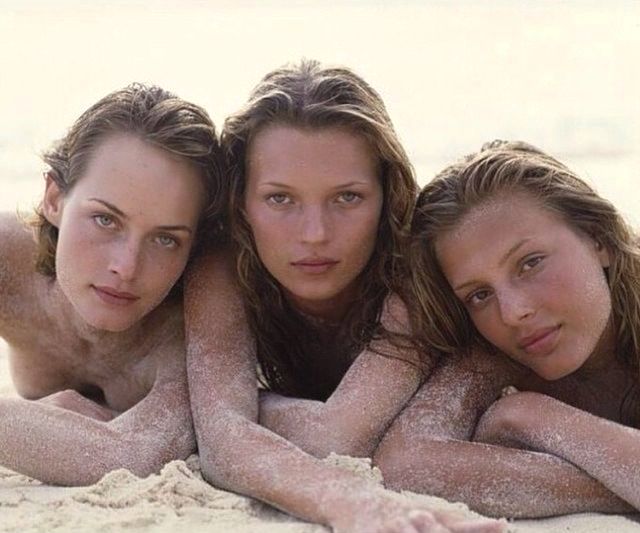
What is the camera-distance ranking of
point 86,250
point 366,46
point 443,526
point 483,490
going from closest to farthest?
point 443,526 → point 483,490 → point 86,250 → point 366,46

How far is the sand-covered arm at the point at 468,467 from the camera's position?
3.20 meters

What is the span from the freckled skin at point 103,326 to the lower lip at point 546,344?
119 centimetres

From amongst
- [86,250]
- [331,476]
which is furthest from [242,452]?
[86,250]

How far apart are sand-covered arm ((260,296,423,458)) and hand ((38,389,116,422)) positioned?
72 cm

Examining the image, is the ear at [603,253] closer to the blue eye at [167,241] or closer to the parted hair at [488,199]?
the parted hair at [488,199]

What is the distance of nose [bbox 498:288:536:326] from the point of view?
11.5ft

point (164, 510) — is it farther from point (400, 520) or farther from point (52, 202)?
point (52, 202)

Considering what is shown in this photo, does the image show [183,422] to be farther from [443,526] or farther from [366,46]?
[366,46]

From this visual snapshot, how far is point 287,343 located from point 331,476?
1248 mm

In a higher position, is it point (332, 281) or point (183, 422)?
point (332, 281)

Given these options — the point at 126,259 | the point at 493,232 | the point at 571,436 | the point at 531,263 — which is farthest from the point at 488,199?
the point at 126,259

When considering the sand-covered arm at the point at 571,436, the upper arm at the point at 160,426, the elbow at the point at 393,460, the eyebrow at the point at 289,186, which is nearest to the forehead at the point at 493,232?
the eyebrow at the point at 289,186

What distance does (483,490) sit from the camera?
3.22 metres

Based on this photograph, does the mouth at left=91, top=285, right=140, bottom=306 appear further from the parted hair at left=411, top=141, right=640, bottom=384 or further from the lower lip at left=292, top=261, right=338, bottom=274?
the parted hair at left=411, top=141, right=640, bottom=384
